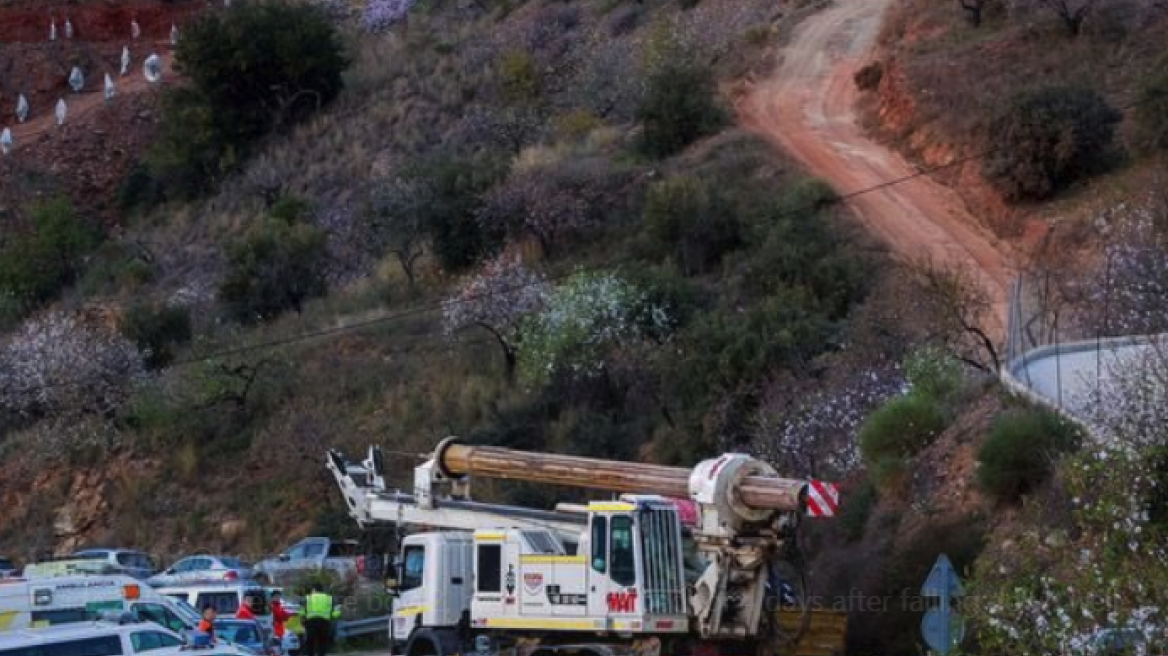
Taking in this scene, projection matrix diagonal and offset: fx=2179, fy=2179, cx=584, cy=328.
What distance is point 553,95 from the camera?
69.3 metres

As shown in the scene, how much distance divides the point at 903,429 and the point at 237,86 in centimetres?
4626

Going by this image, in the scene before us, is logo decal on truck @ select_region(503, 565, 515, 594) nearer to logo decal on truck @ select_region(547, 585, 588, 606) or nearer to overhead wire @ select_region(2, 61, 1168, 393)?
logo decal on truck @ select_region(547, 585, 588, 606)

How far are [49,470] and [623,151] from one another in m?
17.9

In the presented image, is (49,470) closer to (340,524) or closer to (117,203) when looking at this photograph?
(340,524)

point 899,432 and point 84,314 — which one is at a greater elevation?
point 899,432

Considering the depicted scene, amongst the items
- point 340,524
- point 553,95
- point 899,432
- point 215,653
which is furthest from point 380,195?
point 215,653

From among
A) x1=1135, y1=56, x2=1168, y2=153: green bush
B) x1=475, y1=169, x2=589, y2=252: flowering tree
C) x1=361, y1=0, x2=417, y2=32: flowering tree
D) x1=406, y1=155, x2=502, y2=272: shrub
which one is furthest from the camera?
x1=361, y1=0, x2=417, y2=32: flowering tree

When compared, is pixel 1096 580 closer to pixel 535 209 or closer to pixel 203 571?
pixel 203 571

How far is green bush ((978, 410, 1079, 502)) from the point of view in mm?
27828

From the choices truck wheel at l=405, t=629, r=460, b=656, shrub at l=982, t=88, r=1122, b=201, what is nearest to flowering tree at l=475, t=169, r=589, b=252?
shrub at l=982, t=88, r=1122, b=201

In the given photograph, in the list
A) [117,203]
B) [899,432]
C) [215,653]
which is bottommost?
[117,203]

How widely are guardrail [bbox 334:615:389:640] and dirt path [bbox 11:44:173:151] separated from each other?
152 ft

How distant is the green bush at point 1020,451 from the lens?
27828 millimetres

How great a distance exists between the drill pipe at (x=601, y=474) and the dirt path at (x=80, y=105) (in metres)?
53.1
